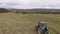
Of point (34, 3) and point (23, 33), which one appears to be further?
point (34, 3)

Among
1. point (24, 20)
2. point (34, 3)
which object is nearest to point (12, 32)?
point (24, 20)

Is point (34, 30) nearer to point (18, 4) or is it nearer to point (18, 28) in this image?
point (18, 28)

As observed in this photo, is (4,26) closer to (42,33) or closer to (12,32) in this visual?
(12,32)

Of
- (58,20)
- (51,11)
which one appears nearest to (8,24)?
(58,20)

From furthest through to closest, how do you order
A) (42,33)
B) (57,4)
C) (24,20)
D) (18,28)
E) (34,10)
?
(57,4)
(34,10)
(24,20)
(18,28)
(42,33)

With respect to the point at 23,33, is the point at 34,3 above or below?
above

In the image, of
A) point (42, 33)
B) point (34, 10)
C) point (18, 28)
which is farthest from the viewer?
point (34, 10)
